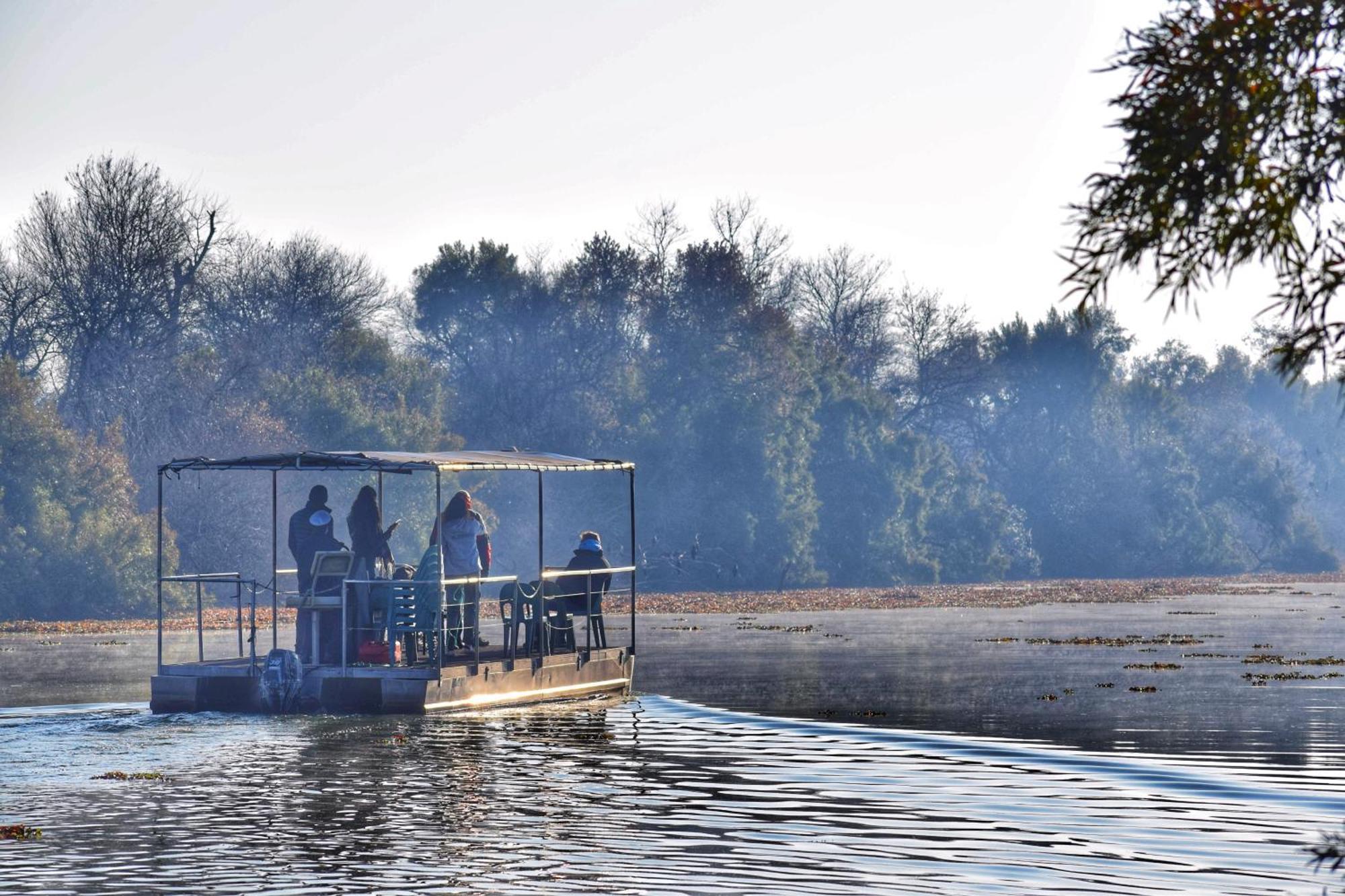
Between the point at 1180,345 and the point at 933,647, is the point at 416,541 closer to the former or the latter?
the point at 933,647

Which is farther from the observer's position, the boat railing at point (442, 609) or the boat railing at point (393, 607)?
the boat railing at point (442, 609)

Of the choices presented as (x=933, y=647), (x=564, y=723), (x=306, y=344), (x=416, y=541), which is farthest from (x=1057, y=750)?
(x=306, y=344)

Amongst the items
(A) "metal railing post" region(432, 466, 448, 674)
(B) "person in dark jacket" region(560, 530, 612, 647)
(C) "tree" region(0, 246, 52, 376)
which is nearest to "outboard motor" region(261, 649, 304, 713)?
(A) "metal railing post" region(432, 466, 448, 674)

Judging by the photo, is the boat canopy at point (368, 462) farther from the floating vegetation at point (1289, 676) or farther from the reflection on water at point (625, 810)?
the floating vegetation at point (1289, 676)

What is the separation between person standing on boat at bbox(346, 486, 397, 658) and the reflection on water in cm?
126

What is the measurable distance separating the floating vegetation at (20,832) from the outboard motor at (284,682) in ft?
26.8

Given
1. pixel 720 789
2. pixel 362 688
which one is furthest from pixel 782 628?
pixel 720 789

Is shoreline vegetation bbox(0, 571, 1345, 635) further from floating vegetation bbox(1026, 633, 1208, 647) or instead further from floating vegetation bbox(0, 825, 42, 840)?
floating vegetation bbox(0, 825, 42, 840)

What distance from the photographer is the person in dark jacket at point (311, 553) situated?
24047mm

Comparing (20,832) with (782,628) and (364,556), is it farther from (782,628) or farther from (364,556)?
(782,628)

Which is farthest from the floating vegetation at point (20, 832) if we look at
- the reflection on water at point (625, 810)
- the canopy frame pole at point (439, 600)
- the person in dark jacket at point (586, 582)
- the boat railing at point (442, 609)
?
the person in dark jacket at point (586, 582)

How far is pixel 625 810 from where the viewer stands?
16453 millimetres

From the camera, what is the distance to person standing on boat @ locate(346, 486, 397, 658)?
2367 cm

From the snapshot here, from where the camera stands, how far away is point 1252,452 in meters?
98.2
